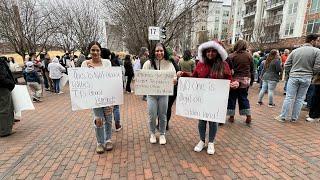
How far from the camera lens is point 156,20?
13070mm

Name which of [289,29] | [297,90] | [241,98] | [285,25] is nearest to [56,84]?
[241,98]

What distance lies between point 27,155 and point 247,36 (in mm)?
42648

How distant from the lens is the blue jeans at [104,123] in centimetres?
368

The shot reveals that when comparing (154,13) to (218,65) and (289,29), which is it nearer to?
(218,65)

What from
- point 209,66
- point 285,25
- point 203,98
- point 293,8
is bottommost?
point 203,98

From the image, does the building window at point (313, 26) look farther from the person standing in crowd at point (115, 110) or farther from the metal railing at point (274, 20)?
the person standing in crowd at point (115, 110)

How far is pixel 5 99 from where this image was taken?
476 centimetres

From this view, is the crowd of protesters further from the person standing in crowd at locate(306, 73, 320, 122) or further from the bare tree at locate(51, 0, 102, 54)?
the bare tree at locate(51, 0, 102, 54)

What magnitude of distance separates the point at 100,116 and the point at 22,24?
686 inches

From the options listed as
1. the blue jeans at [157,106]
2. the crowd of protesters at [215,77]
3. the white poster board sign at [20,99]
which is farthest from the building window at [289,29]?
the white poster board sign at [20,99]

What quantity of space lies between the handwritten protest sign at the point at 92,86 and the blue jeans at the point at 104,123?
15 centimetres

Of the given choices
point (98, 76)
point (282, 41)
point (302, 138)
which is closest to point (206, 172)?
point (98, 76)

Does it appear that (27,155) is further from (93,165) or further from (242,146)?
(242,146)

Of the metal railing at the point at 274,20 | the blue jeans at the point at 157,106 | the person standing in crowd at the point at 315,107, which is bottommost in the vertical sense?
the person standing in crowd at the point at 315,107
